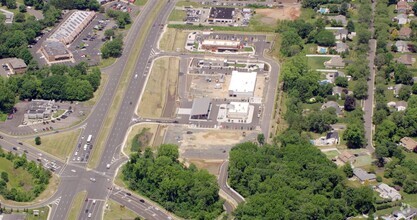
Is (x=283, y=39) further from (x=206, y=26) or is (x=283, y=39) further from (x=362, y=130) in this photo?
(x=362, y=130)

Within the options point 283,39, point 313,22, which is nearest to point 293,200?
point 283,39

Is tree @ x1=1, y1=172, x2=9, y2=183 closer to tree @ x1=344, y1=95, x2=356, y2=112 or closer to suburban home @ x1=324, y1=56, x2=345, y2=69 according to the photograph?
tree @ x1=344, y1=95, x2=356, y2=112

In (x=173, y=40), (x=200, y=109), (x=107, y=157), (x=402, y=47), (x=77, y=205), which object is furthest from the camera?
(x=173, y=40)

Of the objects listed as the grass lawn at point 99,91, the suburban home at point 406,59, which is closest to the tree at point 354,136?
the suburban home at point 406,59

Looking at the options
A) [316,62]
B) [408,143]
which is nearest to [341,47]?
[316,62]

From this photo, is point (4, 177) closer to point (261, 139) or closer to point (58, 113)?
point (58, 113)

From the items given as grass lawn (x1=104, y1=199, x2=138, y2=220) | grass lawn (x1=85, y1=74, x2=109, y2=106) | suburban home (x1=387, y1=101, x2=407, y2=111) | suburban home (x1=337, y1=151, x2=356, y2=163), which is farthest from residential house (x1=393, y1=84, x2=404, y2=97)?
grass lawn (x1=104, y1=199, x2=138, y2=220)
